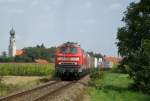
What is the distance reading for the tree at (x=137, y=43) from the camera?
31797 mm

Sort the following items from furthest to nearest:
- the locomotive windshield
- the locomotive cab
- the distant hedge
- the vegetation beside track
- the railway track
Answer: the distant hedge, the locomotive windshield, the locomotive cab, the vegetation beside track, the railway track

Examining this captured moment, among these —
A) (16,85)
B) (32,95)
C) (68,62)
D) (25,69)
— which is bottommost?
(32,95)

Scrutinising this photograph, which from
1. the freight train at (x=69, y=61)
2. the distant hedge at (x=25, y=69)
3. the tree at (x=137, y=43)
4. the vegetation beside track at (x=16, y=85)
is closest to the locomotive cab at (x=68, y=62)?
the freight train at (x=69, y=61)

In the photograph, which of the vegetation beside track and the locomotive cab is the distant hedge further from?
the locomotive cab

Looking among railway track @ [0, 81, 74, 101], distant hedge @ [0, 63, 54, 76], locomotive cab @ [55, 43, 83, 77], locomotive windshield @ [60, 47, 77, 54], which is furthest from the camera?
distant hedge @ [0, 63, 54, 76]

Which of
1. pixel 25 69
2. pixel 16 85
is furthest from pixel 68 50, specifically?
pixel 25 69

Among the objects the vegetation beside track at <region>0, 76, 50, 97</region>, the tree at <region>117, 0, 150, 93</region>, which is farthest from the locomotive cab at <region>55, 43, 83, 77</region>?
the tree at <region>117, 0, 150, 93</region>

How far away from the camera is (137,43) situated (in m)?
34.7

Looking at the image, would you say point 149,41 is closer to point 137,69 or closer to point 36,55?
point 137,69

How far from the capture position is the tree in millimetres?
31797

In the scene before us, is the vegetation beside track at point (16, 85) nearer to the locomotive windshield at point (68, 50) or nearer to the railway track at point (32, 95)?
the railway track at point (32, 95)

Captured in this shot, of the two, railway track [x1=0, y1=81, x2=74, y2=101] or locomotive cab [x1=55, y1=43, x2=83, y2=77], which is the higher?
locomotive cab [x1=55, y1=43, x2=83, y2=77]

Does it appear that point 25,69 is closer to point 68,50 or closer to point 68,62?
point 68,50

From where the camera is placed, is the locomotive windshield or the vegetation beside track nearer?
the vegetation beside track
